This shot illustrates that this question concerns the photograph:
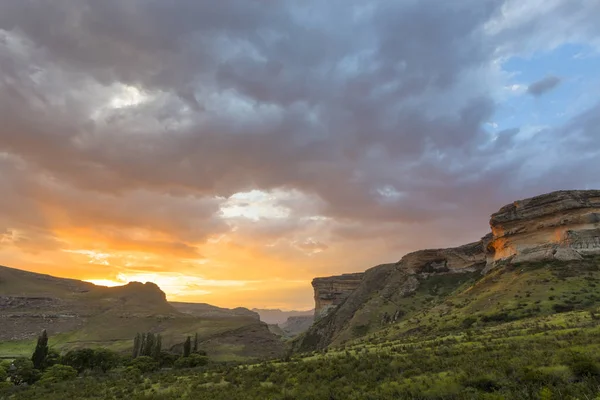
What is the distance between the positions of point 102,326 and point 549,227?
15365 cm

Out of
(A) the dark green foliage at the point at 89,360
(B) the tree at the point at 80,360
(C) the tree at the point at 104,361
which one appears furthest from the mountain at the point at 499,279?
(B) the tree at the point at 80,360

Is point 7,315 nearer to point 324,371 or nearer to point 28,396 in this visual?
point 28,396

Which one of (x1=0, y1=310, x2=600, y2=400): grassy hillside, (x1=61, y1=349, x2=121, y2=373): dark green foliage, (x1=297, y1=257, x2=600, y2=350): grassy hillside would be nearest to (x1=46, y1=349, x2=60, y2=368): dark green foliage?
(x1=61, y1=349, x2=121, y2=373): dark green foliage

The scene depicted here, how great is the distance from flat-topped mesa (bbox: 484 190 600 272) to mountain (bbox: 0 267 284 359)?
68096 millimetres

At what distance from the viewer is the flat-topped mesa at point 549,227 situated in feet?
230

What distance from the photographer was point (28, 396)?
34.8m

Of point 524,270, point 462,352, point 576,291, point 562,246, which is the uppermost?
point 562,246

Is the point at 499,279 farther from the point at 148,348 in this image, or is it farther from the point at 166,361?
the point at 148,348

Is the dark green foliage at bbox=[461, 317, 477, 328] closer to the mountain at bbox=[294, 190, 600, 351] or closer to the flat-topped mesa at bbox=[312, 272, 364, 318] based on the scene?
the mountain at bbox=[294, 190, 600, 351]

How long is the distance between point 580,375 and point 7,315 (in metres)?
189

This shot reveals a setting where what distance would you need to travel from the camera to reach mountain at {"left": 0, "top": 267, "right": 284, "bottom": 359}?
11412 cm

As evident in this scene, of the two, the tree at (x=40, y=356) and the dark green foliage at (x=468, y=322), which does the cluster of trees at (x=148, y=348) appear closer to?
the tree at (x=40, y=356)

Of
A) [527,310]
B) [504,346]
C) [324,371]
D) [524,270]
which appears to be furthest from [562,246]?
[324,371]

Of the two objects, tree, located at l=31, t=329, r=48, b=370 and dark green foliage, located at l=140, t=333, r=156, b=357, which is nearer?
tree, located at l=31, t=329, r=48, b=370
